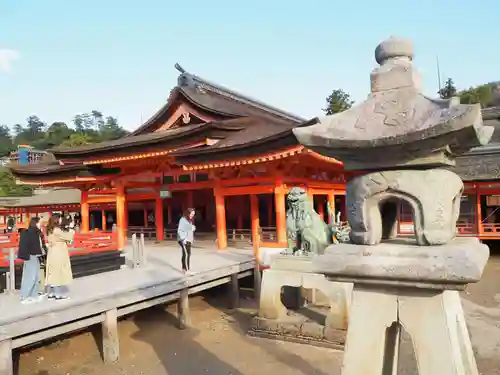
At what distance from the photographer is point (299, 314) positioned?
31.9 feet

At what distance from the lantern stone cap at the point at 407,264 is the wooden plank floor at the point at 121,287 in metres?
5.31

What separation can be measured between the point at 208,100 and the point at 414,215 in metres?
16.2

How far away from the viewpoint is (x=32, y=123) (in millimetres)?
147875

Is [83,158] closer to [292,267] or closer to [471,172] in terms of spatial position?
[292,267]

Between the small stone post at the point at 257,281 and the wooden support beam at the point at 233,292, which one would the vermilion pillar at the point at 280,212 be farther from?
the wooden support beam at the point at 233,292

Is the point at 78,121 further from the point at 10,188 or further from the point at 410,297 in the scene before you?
the point at 410,297

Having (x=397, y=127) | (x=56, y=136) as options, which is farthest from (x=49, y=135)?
(x=397, y=127)

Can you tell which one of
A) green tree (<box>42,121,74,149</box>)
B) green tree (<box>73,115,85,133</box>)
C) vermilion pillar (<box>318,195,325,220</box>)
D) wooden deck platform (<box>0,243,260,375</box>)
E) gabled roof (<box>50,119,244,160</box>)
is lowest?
wooden deck platform (<box>0,243,260,375</box>)

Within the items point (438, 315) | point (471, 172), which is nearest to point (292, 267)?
point (438, 315)

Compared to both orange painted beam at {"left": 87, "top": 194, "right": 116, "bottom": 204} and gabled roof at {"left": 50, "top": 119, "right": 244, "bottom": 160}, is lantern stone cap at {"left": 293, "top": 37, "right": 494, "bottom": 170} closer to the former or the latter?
gabled roof at {"left": 50, "top": 119, "right": 244, "bottom": 160}

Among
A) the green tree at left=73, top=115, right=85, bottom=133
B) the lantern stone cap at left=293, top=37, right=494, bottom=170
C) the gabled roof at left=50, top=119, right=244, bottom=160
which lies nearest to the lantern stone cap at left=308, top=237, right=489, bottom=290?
the lantern stone cap at left=293, top=37, right=494, bottom=170

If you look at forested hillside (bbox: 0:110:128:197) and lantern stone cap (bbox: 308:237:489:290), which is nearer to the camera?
lantern stone cap (bbox: 308:237:489:290)

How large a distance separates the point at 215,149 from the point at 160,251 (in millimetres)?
4320

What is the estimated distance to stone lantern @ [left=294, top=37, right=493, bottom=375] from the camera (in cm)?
323
